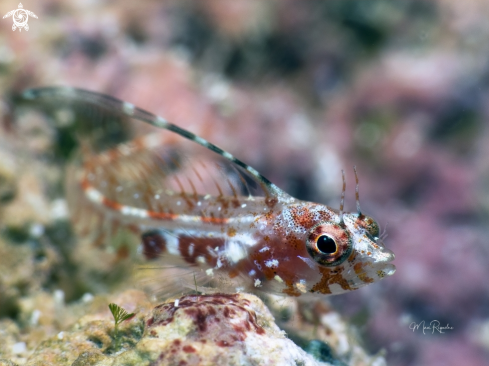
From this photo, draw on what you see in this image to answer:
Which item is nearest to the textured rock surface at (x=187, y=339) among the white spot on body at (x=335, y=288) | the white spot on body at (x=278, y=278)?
the white spot on body at (x=278, y=278)

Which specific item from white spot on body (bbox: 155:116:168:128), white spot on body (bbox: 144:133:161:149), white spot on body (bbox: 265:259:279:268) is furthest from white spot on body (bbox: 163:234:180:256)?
white spot on body (bbox: 144:133:161:149)

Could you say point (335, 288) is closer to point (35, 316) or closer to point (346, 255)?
point (346, 255)

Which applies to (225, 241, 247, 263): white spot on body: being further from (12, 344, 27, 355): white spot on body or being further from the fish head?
(12, 344, 27, 355): white spot on body

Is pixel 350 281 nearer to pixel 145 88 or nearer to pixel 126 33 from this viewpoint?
pixel 145 88

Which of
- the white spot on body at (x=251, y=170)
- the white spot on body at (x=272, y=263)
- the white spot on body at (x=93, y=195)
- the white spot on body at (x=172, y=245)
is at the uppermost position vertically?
the white spot on body at (x=93, y=195)

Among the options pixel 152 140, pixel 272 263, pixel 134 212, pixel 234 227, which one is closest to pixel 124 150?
pixel 152 140

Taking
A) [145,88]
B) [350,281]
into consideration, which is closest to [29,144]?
[145,88]

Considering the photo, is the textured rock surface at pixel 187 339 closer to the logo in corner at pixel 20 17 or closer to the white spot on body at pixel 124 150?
the white spot on body at pixel 124 150
